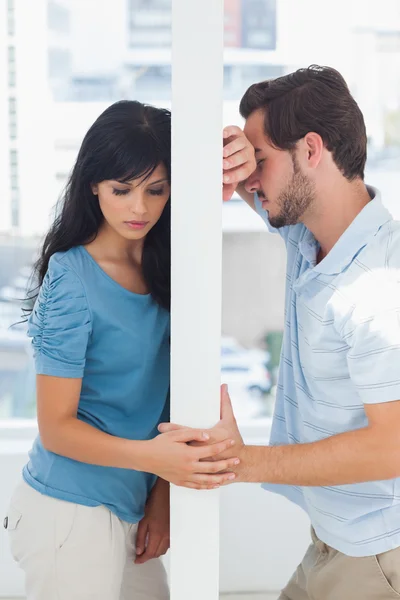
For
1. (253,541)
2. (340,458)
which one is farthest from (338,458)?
(253,541)

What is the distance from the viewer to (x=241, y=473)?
132 centimetres

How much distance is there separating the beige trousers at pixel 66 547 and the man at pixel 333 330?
0.34 m

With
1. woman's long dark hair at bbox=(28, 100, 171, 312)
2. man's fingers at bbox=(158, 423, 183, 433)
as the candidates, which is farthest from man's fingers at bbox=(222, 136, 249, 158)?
man's fingers at bbox=(158, 423, 183, 433)

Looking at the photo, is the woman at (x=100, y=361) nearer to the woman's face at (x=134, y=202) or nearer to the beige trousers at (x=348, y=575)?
the woman's face at (x=134, y=202)

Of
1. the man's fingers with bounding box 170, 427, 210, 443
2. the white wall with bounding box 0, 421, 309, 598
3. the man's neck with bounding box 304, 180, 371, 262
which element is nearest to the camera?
the man's fingers with bounding box 170, 427, 210, 443

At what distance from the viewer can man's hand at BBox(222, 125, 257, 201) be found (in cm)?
133

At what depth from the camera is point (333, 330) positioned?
57.1 inches

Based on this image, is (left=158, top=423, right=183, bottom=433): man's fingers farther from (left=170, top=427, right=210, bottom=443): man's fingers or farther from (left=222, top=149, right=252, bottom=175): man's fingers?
(left=222, top=149, right=252, bottom=175): man's fingers

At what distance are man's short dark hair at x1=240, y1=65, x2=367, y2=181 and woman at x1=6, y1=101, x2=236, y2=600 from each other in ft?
0.78

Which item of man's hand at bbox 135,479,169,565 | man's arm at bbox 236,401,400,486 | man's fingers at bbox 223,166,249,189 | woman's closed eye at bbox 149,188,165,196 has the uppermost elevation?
man's fingers at bbox 223,166,249,189

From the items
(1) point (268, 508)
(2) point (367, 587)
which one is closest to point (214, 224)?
(2) point (367, 587)

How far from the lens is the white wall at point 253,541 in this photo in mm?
2494

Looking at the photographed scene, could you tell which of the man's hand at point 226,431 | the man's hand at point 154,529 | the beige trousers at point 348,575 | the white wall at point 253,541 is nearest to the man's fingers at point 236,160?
the man's hand at point 226,431

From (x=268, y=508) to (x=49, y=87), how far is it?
1577mm
